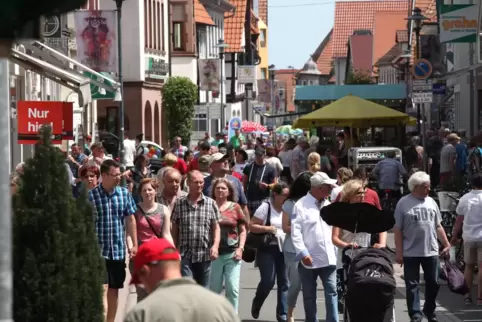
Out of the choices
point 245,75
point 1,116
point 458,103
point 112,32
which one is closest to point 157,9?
point 458,103

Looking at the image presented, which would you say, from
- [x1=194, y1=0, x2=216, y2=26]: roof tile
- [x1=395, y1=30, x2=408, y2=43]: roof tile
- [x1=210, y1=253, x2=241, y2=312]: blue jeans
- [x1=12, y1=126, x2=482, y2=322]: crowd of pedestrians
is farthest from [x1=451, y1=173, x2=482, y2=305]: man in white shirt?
[x1=395, y1=30, x2=408, y2=43]: roof tile

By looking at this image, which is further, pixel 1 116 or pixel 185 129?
pixel 185 129

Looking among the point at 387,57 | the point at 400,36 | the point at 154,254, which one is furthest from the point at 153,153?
the point at 387,57

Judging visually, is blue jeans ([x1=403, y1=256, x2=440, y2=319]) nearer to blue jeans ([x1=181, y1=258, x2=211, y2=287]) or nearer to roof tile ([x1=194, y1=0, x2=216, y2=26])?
blue jeans ([x1=181, y1=258, x2=211, y2=287])

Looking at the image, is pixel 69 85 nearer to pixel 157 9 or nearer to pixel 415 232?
pixel 415 232

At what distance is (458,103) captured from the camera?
156 feet

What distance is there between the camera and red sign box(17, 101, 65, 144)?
16.8 m

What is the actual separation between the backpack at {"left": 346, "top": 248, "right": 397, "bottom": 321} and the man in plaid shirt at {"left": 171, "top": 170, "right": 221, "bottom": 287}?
61.7 inches

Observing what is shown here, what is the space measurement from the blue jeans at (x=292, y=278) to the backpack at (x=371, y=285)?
154cm

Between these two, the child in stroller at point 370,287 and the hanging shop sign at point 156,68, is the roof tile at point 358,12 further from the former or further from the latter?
the child in stroller at point 370,287

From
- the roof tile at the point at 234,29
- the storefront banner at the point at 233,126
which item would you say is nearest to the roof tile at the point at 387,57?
the roof tile at the point at 234,29

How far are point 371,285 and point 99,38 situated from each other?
1667 cm

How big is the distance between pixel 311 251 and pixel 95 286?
4827 millimetres

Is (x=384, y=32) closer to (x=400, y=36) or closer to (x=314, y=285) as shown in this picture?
(x=400, y=36)
